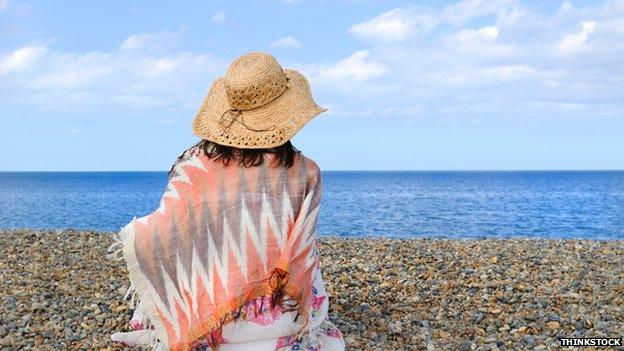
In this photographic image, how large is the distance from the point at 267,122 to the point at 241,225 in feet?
1.75

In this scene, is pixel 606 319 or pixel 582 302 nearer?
pixel 606 319

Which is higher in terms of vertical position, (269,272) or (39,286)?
(269,272)

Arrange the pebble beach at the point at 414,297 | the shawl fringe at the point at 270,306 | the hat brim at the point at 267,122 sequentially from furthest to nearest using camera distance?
the pebble beach at the point at 414,297 → the shawl fringe at the point at 270,306 → the hat brim at the point at 267,122

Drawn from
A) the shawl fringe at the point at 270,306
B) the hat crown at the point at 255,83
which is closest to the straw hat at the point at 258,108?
the hat crown at the point at 255,83

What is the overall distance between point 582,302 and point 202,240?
537cm

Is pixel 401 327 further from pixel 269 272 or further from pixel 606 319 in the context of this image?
pixel 269 272

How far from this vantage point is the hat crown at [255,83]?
3568mm

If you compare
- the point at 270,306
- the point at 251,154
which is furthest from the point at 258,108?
the point at 270,306

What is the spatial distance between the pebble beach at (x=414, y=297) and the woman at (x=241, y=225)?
9.35 ft

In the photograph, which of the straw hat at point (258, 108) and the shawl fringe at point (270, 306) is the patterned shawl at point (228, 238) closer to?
the shawl fringe at point (270, 306)

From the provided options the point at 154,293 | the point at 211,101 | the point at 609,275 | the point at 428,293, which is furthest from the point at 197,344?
the point at 609,275

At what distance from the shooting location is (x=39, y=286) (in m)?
8.98

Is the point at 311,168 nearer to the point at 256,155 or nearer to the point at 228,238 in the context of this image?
the point at 256,155

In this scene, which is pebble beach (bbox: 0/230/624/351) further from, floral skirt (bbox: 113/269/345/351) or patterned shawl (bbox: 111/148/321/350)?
patterned shawl (bbox: 111/148/321/350)
